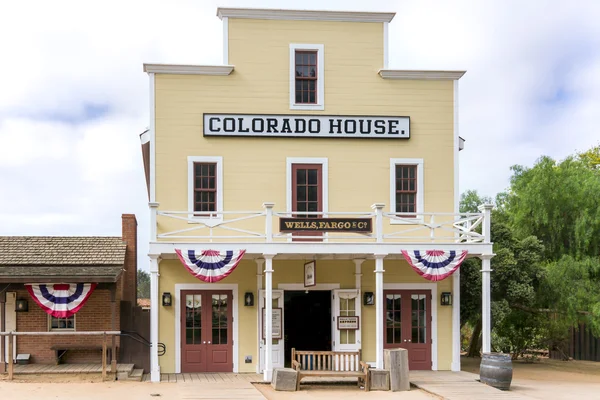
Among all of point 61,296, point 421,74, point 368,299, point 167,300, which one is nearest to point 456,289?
point 368,299

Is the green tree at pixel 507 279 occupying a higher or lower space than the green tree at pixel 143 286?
higher

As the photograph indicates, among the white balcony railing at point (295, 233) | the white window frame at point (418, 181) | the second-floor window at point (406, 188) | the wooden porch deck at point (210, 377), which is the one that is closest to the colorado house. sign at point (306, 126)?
the white window frame at point (418, 181)

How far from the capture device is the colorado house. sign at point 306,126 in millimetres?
20688

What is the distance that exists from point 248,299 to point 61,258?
17.0 ft

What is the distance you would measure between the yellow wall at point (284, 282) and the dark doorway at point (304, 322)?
1.46m

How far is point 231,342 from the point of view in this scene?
20438 mm

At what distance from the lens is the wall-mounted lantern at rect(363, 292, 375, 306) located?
826 inches

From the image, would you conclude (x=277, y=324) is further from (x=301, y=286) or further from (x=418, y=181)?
(x=418, y=181)

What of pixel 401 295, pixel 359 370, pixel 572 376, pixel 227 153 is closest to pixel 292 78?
pixel 227 153

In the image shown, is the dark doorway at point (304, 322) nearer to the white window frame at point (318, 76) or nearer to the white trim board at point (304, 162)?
the white trim board at point (304, 162)

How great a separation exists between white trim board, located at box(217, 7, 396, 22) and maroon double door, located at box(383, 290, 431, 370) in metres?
7.33

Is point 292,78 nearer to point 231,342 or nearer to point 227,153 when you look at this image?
point 227,153

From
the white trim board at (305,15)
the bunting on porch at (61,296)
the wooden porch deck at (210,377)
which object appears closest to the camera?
the wooden porch deck at (210,377)

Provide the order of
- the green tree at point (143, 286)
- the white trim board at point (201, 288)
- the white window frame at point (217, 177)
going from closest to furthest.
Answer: the white trim board at point (201, 288), the white window frame at point (217, 177), the green tree at point (143, 286)
